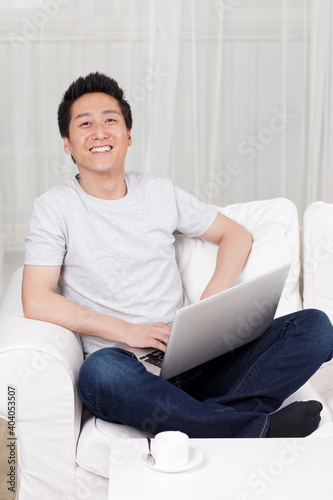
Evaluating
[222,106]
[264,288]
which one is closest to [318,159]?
[222,106]

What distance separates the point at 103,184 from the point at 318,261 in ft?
2.18

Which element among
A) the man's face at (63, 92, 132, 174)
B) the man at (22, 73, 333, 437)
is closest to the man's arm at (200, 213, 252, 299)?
the man at (22, 73, 333, 437)

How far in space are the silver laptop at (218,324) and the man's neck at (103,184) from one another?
0.45 metres

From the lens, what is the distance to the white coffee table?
1.04 meters

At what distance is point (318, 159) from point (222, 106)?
2.07 feet

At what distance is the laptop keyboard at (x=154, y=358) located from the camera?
1639 millimetres

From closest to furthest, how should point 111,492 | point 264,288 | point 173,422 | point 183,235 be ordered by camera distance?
point 111,492
point 173,422
point 264,288
point 183,235

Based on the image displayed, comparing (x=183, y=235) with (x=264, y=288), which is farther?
(x=183, y=235)

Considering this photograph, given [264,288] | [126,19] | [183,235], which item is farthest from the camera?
[126,19]

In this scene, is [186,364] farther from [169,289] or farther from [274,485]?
[274,485]

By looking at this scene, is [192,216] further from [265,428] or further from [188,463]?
[188,463]

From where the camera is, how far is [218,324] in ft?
5.01

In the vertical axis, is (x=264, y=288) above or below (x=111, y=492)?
above

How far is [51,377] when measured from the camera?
1.43 metres
